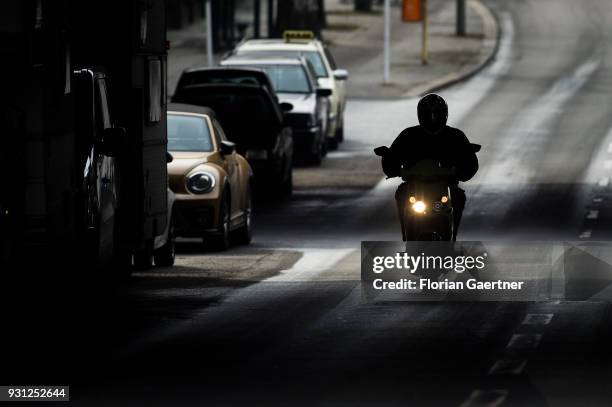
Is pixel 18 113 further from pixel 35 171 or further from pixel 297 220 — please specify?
pixel 297 220

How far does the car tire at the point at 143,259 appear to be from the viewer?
2004 centimetres

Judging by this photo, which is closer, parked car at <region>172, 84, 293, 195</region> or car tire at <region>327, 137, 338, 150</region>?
parked car at <region>172, 84, 293, 195</region>

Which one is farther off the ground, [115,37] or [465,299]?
[115,37]

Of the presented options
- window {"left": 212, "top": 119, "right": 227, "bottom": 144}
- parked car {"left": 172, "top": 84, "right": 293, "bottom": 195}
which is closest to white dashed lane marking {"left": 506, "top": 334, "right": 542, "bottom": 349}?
window {"left": 212, "top": 119, "right": 227, "bottom": 144}

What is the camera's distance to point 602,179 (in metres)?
33.3

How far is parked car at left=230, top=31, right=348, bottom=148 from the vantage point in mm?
38625

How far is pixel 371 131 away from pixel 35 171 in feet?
95.6

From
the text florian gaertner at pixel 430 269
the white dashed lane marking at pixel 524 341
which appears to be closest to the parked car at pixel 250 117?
the text florian gaertner at pixel 430 269

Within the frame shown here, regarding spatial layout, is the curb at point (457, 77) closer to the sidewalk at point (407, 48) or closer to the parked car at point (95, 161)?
the sidewalk at point (407, 48)

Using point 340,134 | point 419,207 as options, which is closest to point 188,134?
point 419,207

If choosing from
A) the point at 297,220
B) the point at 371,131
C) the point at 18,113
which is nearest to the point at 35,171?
the point at 18,113

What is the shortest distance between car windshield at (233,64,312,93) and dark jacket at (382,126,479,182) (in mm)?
20057

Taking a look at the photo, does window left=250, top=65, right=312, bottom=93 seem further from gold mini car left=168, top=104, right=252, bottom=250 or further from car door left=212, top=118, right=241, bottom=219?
car door left=212, top=118, right=241, bottom=219

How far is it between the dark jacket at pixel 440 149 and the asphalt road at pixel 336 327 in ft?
3.49
